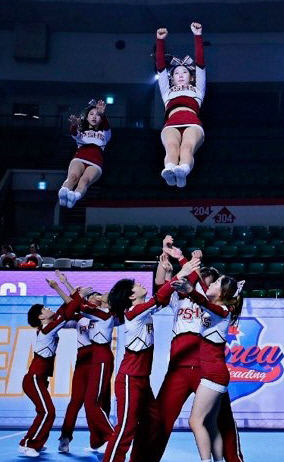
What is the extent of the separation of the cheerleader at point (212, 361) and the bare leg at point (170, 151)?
1216 mm

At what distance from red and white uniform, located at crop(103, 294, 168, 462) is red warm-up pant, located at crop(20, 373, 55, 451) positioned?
2674 mm

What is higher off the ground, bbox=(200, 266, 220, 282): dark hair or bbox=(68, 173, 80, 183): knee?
bbox=(68, 173, 80, 183): knee

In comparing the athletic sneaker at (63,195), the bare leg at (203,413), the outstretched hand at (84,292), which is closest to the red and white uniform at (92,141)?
the athletic sneaker at (63,195)

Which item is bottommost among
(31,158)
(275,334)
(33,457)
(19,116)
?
(33,457)

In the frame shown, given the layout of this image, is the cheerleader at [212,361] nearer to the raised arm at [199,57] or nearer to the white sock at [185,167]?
the white sock at [185,167]

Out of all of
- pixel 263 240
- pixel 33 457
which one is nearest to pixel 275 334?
pixel 33 457

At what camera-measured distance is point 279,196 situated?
2358 cm

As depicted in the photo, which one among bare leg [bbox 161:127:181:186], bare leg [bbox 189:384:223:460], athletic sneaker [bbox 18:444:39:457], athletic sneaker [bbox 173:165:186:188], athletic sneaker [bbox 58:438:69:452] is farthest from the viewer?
athletic sneaker [bbox 58:438:69:452]

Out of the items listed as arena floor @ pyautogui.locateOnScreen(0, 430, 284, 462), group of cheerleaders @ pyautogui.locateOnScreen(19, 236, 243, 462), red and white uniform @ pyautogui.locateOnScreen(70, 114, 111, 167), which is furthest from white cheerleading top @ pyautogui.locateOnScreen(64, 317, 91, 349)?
group of cheerleaders @ pyautogui.locateOnScreen(19, 236, 243, 462)

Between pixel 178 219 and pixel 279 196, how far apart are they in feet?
10.4

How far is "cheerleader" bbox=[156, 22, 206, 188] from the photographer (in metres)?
7.95

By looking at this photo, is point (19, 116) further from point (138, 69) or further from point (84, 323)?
point (84, 323)

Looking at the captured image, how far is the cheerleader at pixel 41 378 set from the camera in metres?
Answer: 9.87

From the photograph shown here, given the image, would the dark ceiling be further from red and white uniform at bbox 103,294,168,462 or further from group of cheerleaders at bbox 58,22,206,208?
red and white uniform at bbox 103,294,168,462
